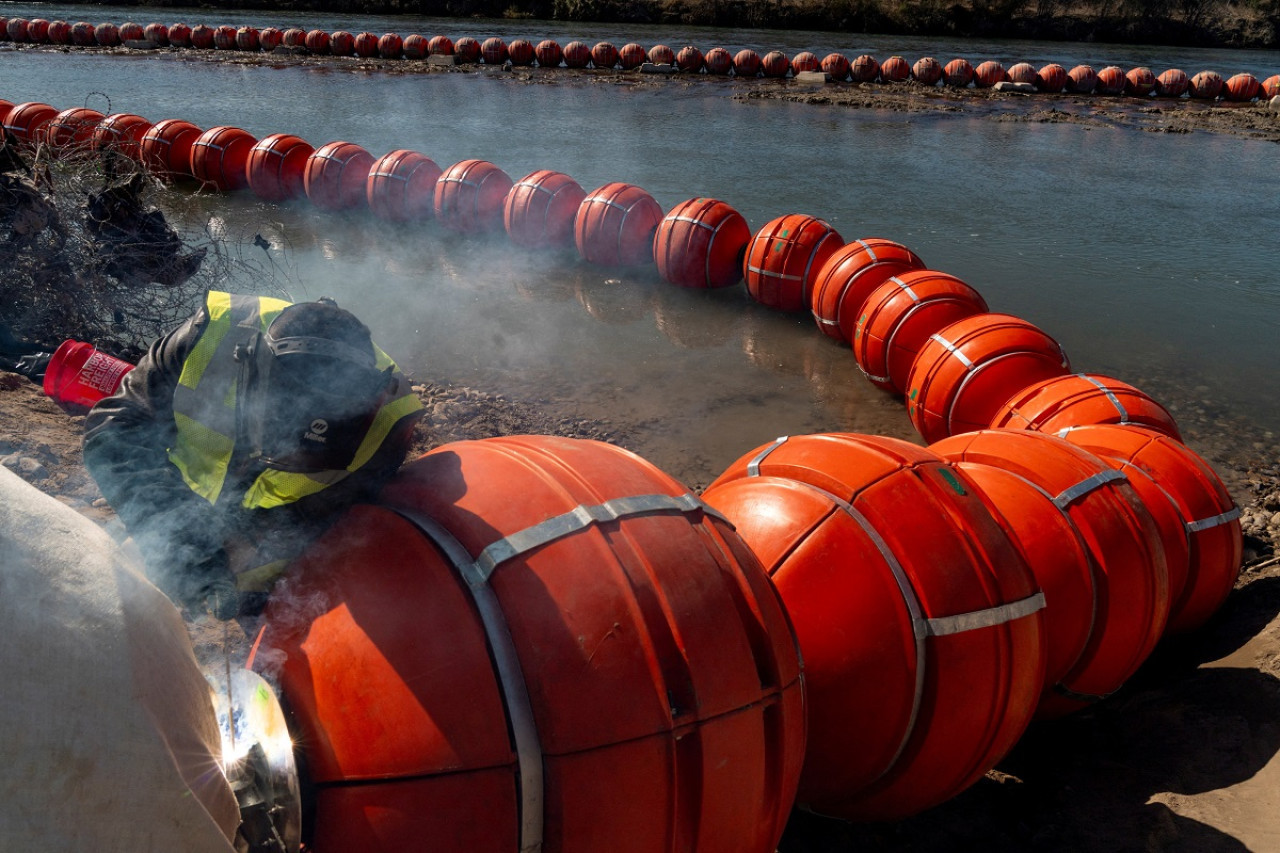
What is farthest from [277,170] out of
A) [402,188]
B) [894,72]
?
[894,72]

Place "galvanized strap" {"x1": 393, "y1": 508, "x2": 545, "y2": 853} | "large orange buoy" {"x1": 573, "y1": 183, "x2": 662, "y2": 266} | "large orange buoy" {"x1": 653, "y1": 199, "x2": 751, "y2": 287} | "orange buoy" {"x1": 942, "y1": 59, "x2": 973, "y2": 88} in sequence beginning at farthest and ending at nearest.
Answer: "orange buoy" {"x1": 942, "y1": 59, "x2": 973, "y2": 88} < "large orange buoy" {"x1": 573, "y1": 183, "x2": 662, "y2": 266} < "large orange buoy" {"x1": 653, "y1": 199, "x2": 751, "y2": 287} < "galvanized strap" {"x1": 393, "y1": 508, "x2": 545, "y2": 853}

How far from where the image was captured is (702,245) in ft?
33.1

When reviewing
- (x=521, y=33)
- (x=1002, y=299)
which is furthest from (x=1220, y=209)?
(x=521, y=33)

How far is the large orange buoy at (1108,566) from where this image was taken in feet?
13.4

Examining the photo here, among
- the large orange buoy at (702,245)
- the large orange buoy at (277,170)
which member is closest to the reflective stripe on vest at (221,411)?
the large orange buoy at (702,245)

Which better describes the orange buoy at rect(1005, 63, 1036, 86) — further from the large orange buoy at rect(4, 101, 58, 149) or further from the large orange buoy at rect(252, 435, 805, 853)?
the large orange buoy at rect(252, 435, 805, 853)

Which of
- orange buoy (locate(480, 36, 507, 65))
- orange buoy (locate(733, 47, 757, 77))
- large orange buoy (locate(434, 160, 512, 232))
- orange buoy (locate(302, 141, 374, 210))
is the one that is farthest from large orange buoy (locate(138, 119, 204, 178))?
orange buoy (locate(733, 47, 757, 77))

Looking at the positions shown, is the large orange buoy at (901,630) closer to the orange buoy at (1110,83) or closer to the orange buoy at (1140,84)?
the orange buoy at (1110,83)

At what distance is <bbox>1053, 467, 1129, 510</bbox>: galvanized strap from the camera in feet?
13.8

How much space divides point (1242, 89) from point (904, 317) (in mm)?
22223

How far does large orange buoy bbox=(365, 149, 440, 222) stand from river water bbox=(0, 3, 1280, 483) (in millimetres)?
282

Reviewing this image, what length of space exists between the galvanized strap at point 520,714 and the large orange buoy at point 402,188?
1074 cm

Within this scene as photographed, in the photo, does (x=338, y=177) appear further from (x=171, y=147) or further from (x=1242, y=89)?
(x=1242, y=89)

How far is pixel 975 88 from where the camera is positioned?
2469 centimetres
